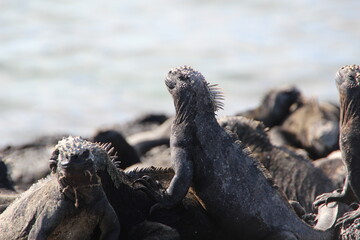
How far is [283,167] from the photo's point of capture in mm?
11461

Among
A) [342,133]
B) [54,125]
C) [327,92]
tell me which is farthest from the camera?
[327,92]

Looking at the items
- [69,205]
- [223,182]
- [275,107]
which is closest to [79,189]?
[69,205]

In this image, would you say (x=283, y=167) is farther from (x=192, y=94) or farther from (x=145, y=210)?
(x=145, y=210)

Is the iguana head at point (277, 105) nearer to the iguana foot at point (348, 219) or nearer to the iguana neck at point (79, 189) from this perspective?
the iguana foot at point (348, 219)

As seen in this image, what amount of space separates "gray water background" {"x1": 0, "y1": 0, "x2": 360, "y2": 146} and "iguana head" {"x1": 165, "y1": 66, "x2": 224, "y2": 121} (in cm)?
1119

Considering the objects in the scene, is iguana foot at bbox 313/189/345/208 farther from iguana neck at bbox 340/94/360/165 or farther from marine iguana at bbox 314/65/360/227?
iguana neck at bbox 340/94/360/165

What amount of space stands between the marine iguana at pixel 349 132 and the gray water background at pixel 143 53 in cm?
1129

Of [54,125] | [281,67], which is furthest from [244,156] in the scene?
[281,67]

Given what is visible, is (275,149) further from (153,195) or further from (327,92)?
(327,92)

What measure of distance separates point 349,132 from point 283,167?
94.3 inches

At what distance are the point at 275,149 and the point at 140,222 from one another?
3441 mm

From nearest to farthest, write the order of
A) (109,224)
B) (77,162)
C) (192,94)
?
(77,162), (109,224), (192,94)

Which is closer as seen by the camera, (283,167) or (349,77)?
(349,77)

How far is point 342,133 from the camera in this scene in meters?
9.22
